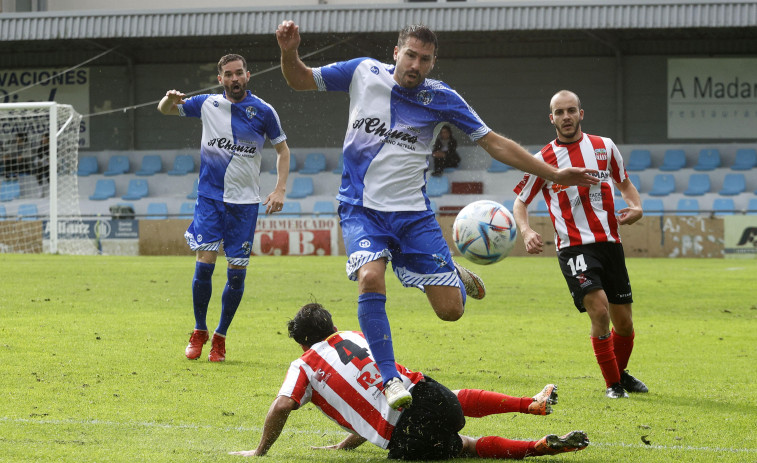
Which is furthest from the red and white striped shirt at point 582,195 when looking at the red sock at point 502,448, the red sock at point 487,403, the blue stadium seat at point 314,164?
the blue stadium seat at point 314,164

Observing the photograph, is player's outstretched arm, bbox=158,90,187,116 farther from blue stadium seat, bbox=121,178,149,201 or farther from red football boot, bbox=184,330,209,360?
blue stadium seat, bbox=121,178,149,201

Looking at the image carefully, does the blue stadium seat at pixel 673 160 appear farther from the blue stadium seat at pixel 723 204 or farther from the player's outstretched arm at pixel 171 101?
the player's outstretched arm at pixel 171 101

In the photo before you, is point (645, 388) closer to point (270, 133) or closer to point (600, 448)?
point (600, 448)

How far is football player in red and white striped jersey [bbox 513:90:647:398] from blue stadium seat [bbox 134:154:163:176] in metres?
23.8

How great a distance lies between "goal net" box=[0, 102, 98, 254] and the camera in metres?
21.3

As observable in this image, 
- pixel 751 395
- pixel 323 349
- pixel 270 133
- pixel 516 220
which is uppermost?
pixel 270 133

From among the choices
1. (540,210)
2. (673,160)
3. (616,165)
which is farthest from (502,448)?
(673,160)

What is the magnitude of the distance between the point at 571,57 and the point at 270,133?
2243cm

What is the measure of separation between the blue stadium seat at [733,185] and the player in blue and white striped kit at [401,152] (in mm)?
22524

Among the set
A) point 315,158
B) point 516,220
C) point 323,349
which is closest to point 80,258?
point 315,158

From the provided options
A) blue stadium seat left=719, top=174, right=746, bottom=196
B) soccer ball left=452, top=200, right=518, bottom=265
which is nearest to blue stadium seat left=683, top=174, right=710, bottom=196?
blue stadium seat left=719, top=174, right=746, bottom=196

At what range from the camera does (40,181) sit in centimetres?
2494

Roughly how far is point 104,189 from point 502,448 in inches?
997

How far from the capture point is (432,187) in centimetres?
2633
